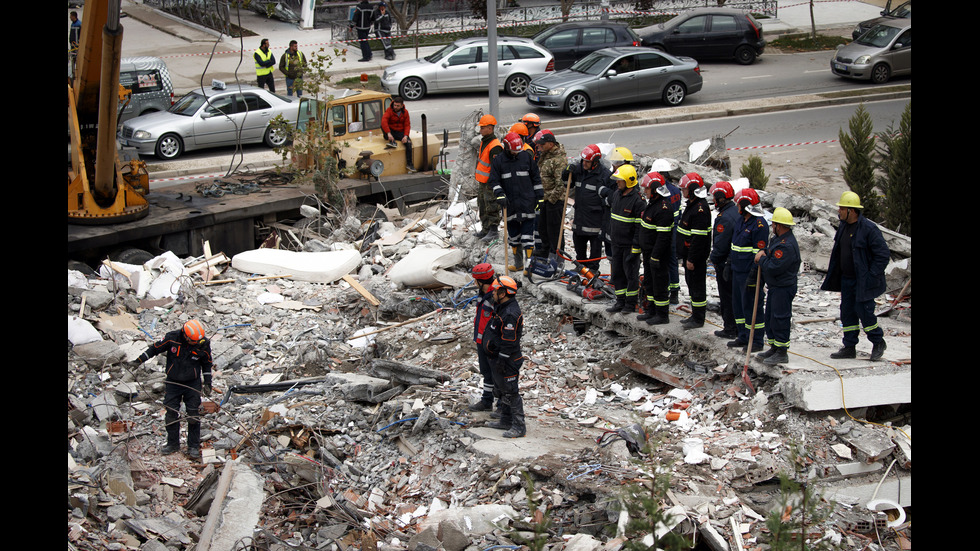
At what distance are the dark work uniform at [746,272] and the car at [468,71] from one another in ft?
50.6

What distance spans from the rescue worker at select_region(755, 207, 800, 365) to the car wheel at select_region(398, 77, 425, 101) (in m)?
16.2

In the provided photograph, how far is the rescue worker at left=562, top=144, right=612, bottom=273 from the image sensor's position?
1020 cm

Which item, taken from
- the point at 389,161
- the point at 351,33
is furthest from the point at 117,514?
the point at 351,33

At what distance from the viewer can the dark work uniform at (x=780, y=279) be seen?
25.8 ft

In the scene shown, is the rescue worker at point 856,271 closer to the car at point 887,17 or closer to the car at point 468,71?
the car at point 468,71

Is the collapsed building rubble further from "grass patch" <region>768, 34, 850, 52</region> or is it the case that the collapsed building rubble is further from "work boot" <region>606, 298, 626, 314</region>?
"grass patch" <region>768, 34, 850, 52</region>

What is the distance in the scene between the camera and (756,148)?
61.3ft

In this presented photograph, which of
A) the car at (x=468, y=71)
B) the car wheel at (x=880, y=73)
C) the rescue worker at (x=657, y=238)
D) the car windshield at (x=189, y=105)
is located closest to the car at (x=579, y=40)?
the car at (x=468, y=71)

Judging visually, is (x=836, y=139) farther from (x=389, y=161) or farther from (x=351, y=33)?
(x=351, y=33)

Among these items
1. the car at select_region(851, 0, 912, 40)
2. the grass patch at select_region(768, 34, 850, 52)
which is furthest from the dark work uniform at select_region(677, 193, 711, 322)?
the grass patch at select_region(768, 34, 850, 52)

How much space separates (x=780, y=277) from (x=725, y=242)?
818 millimetres

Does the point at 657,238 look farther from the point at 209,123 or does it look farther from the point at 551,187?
the point at 209,123

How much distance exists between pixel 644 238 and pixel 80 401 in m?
6.17

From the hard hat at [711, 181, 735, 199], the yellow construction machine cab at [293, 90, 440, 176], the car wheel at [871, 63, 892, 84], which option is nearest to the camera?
the hard hat at [711, 181, 735, 199]
